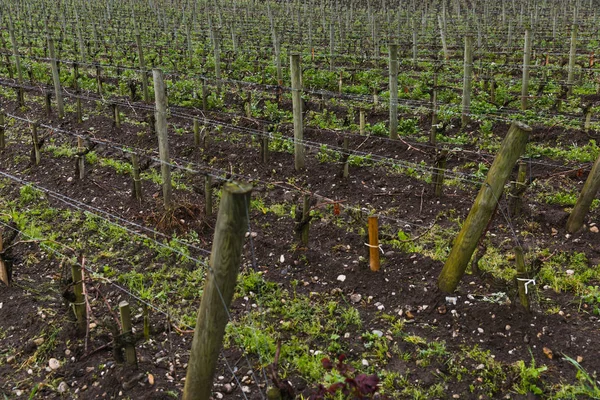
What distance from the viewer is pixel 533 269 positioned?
14.7ft

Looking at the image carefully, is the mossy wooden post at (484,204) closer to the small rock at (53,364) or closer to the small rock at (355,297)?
the small rock at (355,297)

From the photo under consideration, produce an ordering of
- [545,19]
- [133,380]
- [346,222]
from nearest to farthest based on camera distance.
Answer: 1. [133,380]
2. [346,222]
3. [545,19]

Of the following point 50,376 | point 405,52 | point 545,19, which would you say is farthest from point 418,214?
point 545,19

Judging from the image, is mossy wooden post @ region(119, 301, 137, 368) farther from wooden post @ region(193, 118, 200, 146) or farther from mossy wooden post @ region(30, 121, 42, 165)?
mossy wooden post @ region(30, 121, 42, 165)

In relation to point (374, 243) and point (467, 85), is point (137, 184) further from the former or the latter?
point (467, 85)

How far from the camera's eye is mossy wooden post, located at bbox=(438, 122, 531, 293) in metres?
4.10

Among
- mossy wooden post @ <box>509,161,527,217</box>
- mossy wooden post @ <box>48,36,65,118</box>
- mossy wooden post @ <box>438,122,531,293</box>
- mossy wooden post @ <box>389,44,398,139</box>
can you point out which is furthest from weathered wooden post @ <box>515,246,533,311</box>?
mossy wooden post @ <box>48,36,65,118</box>

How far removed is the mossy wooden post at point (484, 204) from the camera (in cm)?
410

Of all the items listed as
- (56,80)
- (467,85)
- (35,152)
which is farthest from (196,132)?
(467,85)

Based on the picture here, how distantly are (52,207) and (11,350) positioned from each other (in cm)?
282

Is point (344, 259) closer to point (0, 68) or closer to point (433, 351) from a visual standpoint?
point (433, 351)

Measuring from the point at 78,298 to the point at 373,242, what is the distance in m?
2.57

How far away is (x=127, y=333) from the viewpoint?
12.1 ft

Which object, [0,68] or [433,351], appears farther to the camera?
[0,68]
